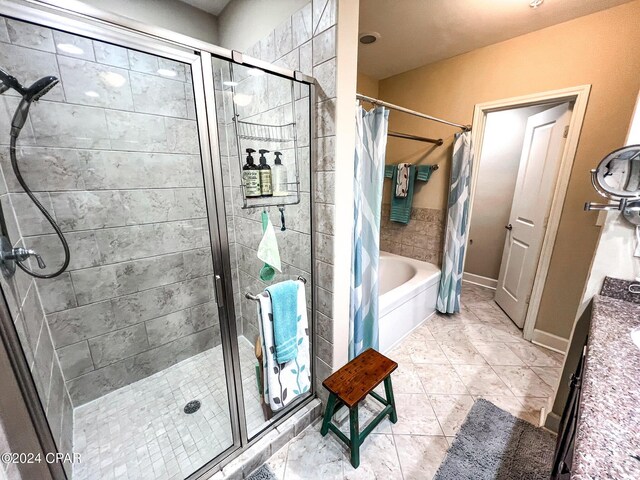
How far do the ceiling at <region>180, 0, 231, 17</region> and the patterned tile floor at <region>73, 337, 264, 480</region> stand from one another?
2.46 m

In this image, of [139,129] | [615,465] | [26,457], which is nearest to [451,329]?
[615,465]

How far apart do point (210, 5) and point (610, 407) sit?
8.84ft

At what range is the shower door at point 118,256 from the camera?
1.20m

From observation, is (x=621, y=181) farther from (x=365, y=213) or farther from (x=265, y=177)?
(x=265, y=177)

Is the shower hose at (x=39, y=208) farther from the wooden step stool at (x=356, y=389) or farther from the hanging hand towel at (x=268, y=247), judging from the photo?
the wooden step stool at (x=356, y=389)

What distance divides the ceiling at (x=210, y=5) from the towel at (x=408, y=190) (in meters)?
1.93

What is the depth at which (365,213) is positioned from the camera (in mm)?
1484

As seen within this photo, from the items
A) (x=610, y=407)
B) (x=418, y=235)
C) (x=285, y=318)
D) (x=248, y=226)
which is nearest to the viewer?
(x=610, y=407)

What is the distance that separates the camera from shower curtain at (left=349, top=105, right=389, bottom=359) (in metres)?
1.38

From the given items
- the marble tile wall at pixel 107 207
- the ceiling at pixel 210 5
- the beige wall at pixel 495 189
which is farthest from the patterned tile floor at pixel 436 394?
the ceiling at pixel 210 5

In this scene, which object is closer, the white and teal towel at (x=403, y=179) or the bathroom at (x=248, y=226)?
the bathroom at (x=248, y=226)

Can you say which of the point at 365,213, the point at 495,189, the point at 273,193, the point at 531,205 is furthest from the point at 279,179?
the point at 495,189

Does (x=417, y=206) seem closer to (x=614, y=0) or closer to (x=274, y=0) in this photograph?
(x=614, y=0)

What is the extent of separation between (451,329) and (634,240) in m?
1.61
